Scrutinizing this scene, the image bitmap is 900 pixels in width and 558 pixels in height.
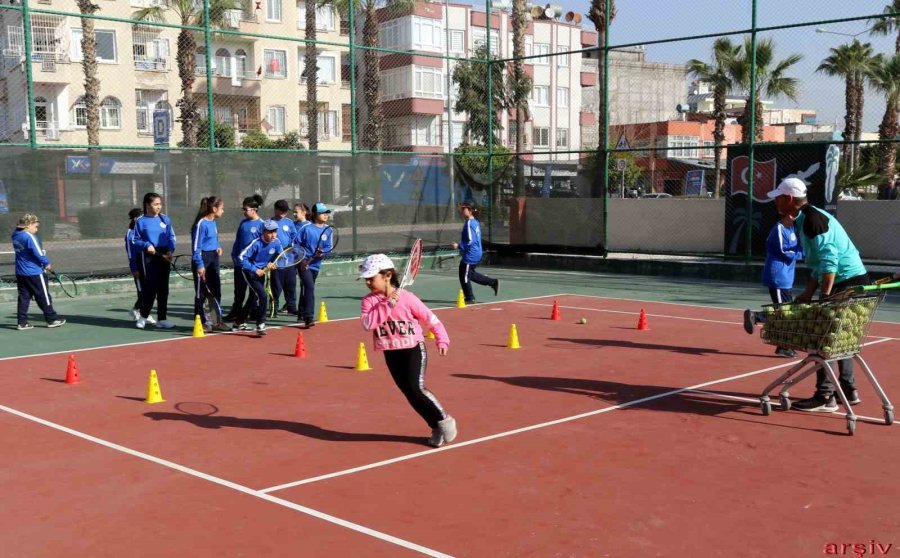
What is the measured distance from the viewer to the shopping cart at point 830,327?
23.9 feet

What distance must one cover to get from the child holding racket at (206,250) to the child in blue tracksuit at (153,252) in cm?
46

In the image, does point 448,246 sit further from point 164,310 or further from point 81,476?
point 81,476

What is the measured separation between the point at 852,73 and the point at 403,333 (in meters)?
27.8

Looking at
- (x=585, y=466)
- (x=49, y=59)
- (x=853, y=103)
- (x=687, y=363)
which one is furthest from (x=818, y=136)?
(x=585, y=466)

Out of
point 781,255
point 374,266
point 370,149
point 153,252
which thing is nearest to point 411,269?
point 374,266

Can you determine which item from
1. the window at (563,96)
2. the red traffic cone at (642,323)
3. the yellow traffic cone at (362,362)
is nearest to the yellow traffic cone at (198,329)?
the yellow traffic cone at (362,362)

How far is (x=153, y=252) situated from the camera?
43.9 feet

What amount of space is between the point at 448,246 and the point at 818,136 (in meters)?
32.8

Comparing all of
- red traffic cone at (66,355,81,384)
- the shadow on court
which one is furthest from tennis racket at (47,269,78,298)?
the shadow on court

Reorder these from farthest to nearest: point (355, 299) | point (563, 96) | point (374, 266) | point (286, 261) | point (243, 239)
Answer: point (563, 96) → point (355, 299) → point (286, 261) → point (243, 239) → point (374, 266)

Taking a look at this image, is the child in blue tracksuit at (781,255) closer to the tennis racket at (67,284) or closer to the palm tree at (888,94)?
the tennis racket at (67,284)

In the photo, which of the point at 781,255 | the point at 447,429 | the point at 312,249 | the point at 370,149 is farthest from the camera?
the point at 370,149

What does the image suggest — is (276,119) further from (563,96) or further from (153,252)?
(153,252)

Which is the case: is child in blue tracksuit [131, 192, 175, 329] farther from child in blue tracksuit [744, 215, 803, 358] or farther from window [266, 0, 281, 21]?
window [266, 0, 281, 21]
